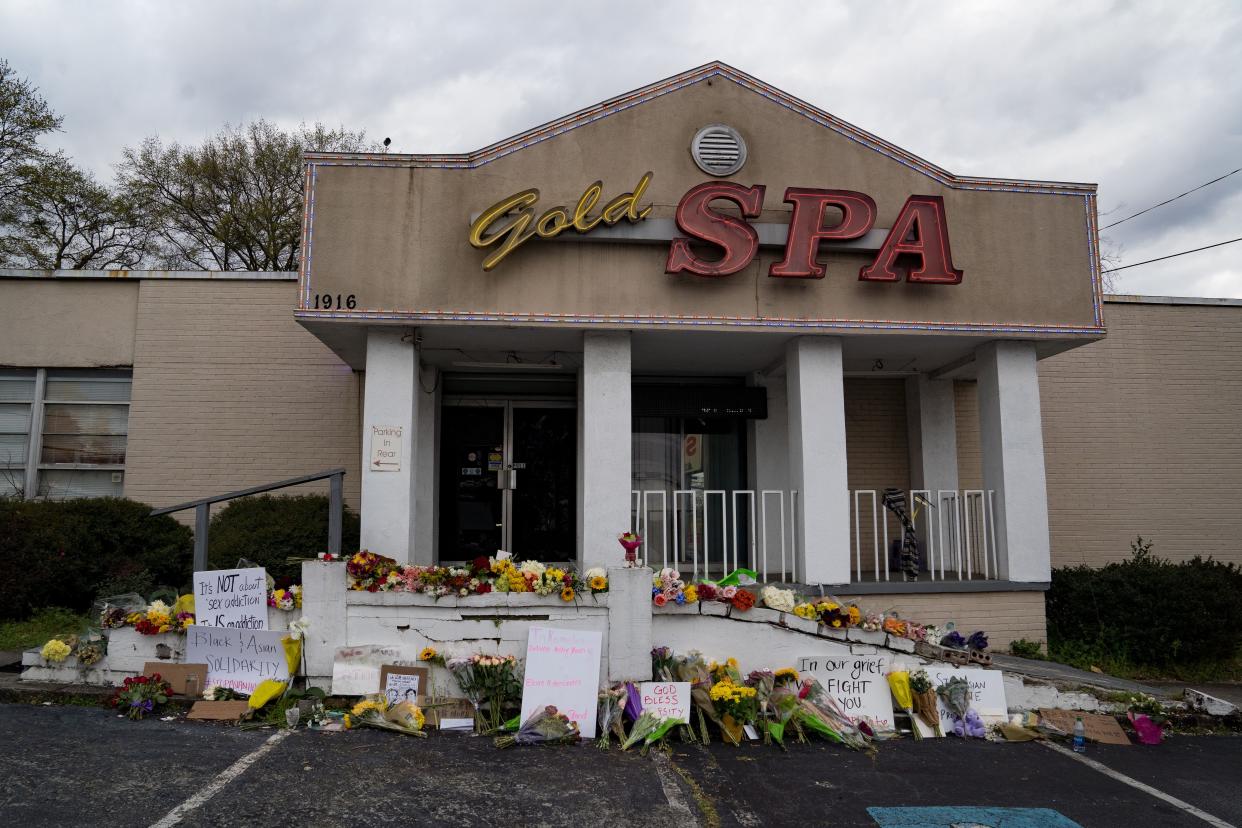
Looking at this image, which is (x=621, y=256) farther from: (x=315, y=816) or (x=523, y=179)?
(x=315, y=816)

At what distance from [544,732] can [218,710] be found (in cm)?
247

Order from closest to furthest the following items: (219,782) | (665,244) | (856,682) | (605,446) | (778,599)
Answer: (219,782), (856,682), (778,599), (605,446), (665,244)

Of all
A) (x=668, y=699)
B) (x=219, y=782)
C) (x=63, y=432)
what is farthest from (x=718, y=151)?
(x=63, y=432)

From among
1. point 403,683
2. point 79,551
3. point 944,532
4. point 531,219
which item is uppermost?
point 531,219

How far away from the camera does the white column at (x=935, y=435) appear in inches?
403

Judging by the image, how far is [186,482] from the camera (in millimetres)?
10266

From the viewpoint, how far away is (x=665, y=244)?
787cm

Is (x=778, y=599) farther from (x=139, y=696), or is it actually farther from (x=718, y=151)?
(x=139, y=696)

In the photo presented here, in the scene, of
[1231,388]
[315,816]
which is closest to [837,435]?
[315,816]

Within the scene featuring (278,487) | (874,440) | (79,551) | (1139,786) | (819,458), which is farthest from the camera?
(874,440)

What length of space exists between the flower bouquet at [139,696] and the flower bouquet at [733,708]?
13.6 feet

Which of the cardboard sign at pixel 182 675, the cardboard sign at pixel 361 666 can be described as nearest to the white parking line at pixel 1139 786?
the cardboard sign at pixel 361 666

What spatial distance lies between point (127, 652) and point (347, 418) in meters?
4.40

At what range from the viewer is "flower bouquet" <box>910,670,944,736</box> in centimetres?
629
